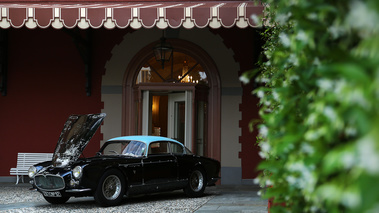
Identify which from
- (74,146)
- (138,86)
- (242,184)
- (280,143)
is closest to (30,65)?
(138,86)

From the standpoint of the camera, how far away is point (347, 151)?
1318 millimetres

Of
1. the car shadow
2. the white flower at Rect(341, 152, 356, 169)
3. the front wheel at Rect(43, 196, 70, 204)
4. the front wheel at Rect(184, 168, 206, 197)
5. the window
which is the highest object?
the window

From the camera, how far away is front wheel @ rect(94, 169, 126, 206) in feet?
27.3

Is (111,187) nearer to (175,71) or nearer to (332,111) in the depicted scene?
(175,71)

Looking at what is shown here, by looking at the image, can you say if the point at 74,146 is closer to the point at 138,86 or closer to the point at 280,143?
the point at 138,86

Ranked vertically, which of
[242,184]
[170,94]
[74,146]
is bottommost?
[242,184]

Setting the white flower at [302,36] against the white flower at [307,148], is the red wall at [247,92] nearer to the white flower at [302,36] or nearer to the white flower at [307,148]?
the white flower at [302,36]

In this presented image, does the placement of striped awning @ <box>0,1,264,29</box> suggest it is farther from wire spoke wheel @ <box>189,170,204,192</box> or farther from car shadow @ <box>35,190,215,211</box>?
car shadow @ <box>35,190,215,211</box>

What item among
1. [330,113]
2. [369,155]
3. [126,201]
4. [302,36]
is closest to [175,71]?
[126,201]

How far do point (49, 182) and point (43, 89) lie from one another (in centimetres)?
586

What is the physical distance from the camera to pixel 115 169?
856 cm

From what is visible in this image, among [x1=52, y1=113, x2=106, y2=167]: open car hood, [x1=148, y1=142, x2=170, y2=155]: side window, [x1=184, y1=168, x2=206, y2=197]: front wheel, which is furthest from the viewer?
[x1=184, y1=168, x2=206, y2=197]: front wheel

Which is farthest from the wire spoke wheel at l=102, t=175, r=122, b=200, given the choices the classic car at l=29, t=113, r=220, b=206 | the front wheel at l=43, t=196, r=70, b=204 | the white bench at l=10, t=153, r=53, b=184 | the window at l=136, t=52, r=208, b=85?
the white bench at l=10, t=153, r=53, b=184

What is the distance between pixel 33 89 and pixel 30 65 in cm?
66
